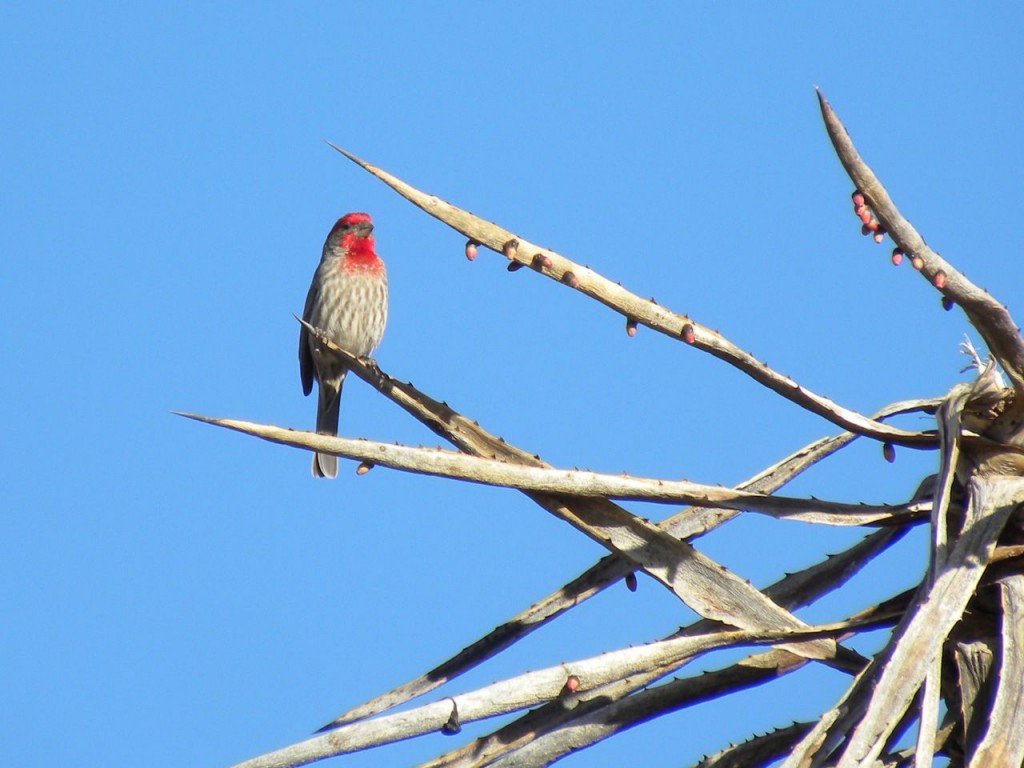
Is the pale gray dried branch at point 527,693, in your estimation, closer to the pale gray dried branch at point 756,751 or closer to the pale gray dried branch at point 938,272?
the pale gray dried branch at point 756,751

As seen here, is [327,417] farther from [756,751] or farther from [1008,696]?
[1008,696]

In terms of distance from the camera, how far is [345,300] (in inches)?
429

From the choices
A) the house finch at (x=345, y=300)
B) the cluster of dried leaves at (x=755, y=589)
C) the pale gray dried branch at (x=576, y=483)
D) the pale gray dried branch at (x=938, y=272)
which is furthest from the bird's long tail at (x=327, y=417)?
the pale gray dried branch at (x=938, y=272)

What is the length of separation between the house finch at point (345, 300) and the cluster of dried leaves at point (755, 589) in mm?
6187

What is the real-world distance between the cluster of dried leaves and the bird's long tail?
653cm

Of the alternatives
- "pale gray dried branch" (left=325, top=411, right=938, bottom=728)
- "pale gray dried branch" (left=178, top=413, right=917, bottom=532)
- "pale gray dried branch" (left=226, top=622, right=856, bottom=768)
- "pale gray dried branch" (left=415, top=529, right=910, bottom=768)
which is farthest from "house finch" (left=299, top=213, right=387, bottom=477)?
"pale gray dried branch" (left=226, top=622, right=856, bottom=768)

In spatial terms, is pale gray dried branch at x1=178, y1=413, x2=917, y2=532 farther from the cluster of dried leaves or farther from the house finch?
the house finch

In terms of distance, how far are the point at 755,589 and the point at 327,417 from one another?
7623 mm

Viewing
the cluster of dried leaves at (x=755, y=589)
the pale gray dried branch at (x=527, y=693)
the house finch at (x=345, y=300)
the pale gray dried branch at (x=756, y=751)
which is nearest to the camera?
the cluster of dried leaves at (x=755, y=589)

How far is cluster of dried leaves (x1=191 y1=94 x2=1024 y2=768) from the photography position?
3.79 m

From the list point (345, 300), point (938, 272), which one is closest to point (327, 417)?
point (345, 300)

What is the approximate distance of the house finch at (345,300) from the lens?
10906 mm

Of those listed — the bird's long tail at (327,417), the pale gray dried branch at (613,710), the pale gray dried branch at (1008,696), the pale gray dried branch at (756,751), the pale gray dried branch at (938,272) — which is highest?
the bird's long tail at (327,417)

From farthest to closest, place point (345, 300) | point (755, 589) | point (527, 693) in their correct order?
point (345, 300), point (755, 589), point (527, 693)
